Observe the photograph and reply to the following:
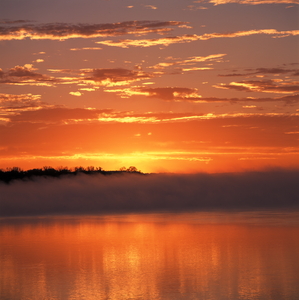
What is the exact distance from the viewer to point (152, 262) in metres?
12.4

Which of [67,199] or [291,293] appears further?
[67,199]

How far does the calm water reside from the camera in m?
9.58

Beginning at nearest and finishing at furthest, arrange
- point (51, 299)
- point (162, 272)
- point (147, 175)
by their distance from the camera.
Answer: point (51, 299), point (162, 272), point (147, 175)

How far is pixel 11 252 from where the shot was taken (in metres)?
14.3

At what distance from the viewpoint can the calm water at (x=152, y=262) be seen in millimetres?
9578

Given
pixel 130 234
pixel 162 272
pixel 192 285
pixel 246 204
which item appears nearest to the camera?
pixel 192 285

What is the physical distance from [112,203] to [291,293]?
2899 centimetres

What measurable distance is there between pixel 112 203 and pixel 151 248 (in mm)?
23294

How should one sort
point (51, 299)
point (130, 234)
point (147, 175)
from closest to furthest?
point (51, 299) → point (130, 234) → point (147, 175)

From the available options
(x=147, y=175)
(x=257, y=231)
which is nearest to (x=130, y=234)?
(x=257, y=231)

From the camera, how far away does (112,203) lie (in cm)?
3769

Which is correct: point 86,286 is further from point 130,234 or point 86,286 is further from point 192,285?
point 130,234

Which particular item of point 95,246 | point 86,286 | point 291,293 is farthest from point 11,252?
point 291,293

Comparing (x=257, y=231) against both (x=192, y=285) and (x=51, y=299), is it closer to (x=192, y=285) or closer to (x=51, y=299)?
(x=192, y=285)
